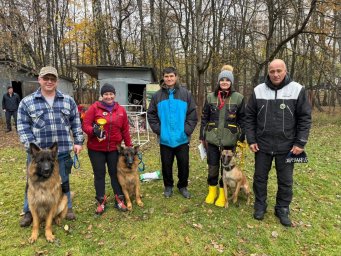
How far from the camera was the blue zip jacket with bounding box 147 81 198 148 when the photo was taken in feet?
14.9

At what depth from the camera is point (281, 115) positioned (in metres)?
3.80

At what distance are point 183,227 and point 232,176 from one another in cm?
115

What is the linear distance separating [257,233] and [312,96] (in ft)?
68.8

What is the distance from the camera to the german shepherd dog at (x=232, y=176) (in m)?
4.44

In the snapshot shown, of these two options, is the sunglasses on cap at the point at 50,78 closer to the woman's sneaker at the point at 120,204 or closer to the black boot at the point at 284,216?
the woman's sneaker at the point at 120,204

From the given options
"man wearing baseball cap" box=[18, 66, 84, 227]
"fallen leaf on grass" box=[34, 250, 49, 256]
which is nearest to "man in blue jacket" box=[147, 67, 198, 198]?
"man wearing baseball cap" box=[18, 66, 84, 227]

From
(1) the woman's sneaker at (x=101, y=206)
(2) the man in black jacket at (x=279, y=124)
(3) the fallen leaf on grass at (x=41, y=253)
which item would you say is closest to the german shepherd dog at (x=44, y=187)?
(3) the fallen leaf on grass at (x=41, y=253)

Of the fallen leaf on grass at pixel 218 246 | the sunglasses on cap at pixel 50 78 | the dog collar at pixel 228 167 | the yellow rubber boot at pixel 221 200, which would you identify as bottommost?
the fallen leaf on grass at pixel 218 246

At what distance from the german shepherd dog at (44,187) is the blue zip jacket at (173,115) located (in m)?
1.73

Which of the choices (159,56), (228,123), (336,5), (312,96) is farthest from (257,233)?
(159,56)

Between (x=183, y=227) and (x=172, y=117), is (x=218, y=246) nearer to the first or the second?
(x=183, y=227)

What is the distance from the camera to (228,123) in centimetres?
436

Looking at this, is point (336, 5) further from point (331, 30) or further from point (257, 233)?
point (257, 233)

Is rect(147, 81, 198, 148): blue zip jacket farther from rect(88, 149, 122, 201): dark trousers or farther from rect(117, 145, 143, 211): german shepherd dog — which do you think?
rect(88, 149, 122, 201): dark trousers
